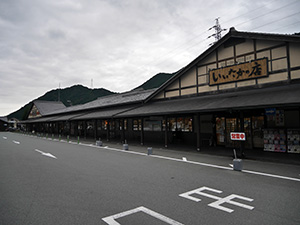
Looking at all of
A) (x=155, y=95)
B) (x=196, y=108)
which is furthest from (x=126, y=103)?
(x=196, y=108)

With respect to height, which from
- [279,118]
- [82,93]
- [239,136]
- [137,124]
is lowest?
[239,136]

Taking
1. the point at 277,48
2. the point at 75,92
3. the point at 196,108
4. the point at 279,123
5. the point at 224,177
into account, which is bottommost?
the point at 224,177

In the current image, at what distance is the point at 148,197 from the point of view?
15.6 ft

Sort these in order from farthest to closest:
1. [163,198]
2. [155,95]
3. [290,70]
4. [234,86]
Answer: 1. [155,95]
2. [234,86]
3. [290,70]
4. [163,198]

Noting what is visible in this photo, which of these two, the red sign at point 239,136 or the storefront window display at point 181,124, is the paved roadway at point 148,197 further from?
the storefront window display at point 181,124

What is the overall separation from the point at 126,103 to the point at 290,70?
15011 millimetres

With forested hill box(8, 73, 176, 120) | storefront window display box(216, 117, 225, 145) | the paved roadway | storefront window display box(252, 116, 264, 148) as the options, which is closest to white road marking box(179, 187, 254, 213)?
the paved roadway

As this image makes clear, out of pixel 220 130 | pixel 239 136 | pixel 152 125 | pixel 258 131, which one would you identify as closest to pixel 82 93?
pixel 152 125

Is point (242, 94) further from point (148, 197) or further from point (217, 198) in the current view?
point (148, 197)

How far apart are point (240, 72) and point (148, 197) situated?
9777mm

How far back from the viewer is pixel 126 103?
2127 cm

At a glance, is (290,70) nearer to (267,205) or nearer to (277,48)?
(277,48)

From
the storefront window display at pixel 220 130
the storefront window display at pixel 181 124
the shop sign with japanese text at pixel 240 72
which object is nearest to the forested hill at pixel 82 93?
the storefront window display at pixel 181 124

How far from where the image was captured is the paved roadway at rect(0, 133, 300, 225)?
371 cm
